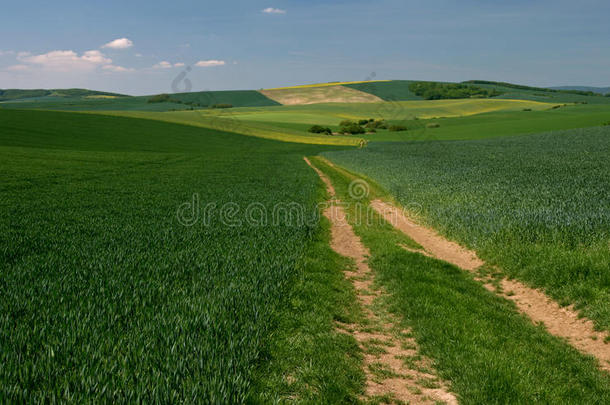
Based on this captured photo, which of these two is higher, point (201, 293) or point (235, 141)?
point (235, 141)

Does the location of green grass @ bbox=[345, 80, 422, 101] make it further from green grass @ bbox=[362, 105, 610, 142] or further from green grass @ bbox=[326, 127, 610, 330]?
green grass @ bbox=[326, 127, 610, 330]

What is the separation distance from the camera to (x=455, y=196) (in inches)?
740

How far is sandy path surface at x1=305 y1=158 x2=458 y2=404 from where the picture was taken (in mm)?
5547

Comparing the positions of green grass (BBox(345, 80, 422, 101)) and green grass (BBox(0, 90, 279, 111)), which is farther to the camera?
green grass (BBox(345, 80, 422, 101))

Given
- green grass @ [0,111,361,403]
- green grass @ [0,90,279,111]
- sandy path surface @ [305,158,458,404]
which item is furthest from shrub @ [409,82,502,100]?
sandy path surface @ [305,158,458,404]

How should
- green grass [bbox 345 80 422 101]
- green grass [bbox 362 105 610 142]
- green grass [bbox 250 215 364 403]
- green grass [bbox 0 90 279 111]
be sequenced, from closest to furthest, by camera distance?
green grass [bbox 250 215 364 403] → green grass [bbox 362 105 610 142] → green grass [bbox 0 90 279 111] → green grass [bbox 345 80 422 101]

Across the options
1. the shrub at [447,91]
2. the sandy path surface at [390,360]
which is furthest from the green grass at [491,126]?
the sandy path surface at [390,360]

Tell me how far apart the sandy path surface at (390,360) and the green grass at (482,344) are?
20cm

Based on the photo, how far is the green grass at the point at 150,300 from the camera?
14.9ft

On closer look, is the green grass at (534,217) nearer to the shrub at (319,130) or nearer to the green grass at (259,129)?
the green grass at (259,129)

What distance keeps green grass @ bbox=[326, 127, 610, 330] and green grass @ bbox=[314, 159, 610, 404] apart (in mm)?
1556

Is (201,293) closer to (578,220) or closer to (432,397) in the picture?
(432,397)

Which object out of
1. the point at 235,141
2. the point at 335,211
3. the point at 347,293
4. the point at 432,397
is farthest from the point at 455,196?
the point at 235,141

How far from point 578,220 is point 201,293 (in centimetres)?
1169
